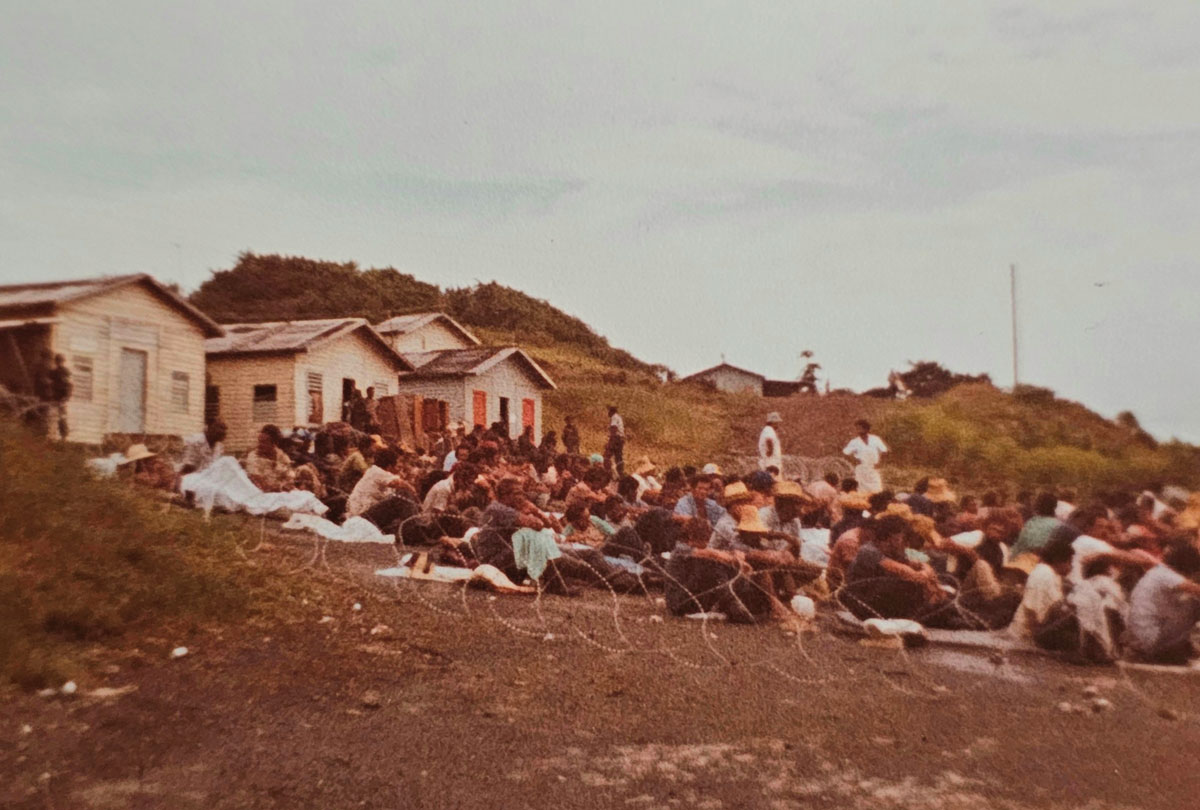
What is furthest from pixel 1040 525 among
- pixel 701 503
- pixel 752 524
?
pixel 701 503

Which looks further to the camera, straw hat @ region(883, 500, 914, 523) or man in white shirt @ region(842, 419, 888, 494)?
man in white shirt @ region(842, 419, 888, 494)

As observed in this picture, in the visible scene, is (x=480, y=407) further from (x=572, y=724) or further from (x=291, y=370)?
(x=572, y=724)

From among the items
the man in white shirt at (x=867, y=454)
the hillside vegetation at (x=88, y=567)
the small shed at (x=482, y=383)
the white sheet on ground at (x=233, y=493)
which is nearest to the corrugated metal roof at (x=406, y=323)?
the small shed at (x=482, y=383)

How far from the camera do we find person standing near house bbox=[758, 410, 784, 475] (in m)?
8.64

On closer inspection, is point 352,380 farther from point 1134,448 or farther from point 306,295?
point 1134,448

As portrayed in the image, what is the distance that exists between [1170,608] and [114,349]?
7.31 metres

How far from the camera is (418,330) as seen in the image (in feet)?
25.7

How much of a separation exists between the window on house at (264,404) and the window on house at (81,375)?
1130 millimetres

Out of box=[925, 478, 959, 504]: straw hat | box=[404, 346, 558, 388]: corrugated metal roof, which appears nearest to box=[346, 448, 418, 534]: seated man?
box=[404, 346, 558, 388]: corrugated metal roof

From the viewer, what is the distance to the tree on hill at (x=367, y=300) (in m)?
7.14

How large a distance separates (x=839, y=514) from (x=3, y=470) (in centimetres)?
665

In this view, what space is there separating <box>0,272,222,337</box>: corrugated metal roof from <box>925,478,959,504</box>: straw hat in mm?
5761

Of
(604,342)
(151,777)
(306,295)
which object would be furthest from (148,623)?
(604,342)

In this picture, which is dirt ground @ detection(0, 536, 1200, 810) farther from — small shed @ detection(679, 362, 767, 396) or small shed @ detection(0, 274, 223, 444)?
small shed @ detection(679, 362, 767, 396)
